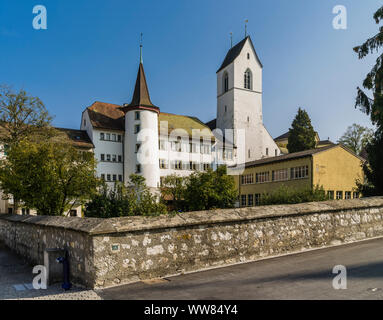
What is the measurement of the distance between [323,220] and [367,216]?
87.0 inches

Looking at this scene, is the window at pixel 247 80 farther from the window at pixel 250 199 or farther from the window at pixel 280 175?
the window at pixel 280 175

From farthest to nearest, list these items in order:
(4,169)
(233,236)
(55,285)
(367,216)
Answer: (4,169), (367,216), (233,236), (55,285)

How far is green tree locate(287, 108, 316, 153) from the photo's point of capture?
6069cm

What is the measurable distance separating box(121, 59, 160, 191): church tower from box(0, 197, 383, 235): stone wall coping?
40.1m

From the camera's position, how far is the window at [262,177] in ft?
141

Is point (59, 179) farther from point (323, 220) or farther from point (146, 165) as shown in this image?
point (146, 165)

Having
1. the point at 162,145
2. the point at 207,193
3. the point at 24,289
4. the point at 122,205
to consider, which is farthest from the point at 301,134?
the point at 24,289

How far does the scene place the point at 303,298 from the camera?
5508 millimetres

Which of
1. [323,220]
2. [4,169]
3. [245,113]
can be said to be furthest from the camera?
[245,113]

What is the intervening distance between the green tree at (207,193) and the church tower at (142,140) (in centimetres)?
2163

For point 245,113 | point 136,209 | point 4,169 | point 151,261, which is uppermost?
point 245,113

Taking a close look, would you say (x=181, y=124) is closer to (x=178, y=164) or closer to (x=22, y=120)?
(x=178, y=164)
